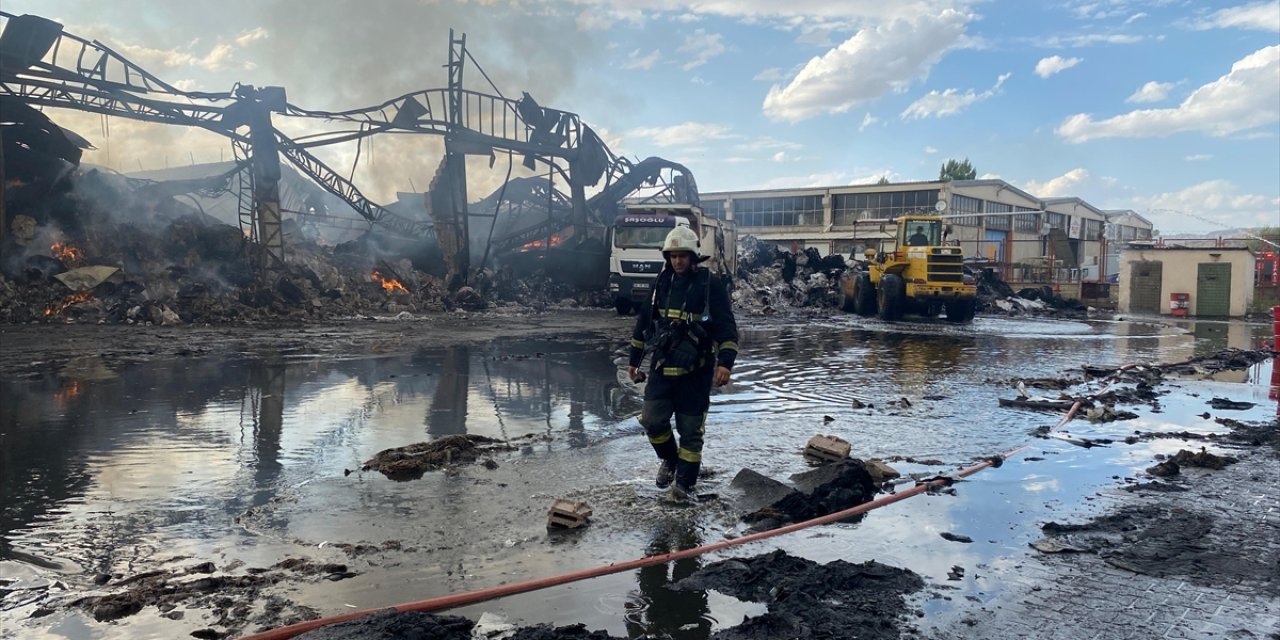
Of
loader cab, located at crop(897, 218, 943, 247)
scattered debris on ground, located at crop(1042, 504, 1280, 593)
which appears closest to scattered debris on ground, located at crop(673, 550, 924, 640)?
scattered debris on ground, located at crop(1042, 504, 1280, 593)

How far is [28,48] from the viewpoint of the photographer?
1975cm

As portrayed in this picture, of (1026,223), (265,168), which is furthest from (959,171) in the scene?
(265,168)

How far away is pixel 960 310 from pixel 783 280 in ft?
34.7

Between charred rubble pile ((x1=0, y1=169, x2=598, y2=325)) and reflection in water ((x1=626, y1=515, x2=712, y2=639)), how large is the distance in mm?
17702

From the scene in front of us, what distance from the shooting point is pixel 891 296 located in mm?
23500

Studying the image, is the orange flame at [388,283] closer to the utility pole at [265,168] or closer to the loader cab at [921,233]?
the utility pole at [265,168]

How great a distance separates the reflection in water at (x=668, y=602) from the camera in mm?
3434

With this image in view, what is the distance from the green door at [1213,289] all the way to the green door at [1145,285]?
138 centimetres

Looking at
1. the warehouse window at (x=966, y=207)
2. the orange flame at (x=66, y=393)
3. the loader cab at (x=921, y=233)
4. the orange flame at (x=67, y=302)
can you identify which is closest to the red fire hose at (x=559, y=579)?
the orange flame at (x=66, y=393)

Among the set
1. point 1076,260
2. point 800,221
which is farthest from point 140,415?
point 1076,260

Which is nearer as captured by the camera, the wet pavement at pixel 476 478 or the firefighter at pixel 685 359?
the wet pavement at pixel 476 478

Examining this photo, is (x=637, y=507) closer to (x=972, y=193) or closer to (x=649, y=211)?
(x=649, y=211)

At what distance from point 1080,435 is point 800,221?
53399mm

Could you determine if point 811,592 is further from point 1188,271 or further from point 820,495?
point 1188,271
